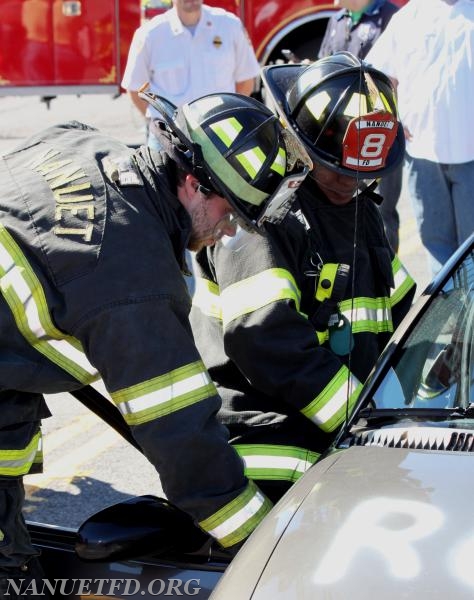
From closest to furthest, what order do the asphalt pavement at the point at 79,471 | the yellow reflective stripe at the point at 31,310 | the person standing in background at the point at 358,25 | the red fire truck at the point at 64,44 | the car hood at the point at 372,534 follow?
the car hood at the point at 372,534, the yellow reflective stripe at the point at 31,310, the asphalt pavement at the point at 79,471, the person standing in background at the point at 358,25, the red fire truck at the point at 64,44

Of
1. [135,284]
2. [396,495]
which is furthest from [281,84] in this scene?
[396,495]

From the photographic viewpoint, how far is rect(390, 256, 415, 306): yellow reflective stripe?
3463mm

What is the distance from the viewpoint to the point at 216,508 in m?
2.41

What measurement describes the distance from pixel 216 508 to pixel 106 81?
28.7 ft

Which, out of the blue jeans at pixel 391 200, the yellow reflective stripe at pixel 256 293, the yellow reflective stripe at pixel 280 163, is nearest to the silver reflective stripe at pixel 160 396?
the yellow reflective stripe at pixel 280 163

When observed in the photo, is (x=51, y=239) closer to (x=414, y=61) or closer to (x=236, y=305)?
(x=236, y=305)

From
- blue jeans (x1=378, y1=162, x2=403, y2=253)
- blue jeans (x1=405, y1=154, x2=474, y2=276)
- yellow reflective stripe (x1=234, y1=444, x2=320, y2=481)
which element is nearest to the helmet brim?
yellow reflective stripe (x1=234, y1=444, x2=320, y2=481)

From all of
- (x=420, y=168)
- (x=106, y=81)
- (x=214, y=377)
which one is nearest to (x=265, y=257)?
(x=214, y=377)

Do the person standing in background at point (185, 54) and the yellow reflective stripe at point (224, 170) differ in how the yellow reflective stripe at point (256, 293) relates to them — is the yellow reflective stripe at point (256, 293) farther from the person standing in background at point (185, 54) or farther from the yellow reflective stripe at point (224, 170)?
the person standing in background at point (185, 54)

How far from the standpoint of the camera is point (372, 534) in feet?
6.48

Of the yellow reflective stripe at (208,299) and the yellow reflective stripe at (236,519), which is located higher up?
the yellow reflective stripe at (208,299)

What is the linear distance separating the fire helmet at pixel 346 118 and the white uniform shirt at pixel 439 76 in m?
2.06

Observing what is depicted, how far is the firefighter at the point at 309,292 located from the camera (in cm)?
295

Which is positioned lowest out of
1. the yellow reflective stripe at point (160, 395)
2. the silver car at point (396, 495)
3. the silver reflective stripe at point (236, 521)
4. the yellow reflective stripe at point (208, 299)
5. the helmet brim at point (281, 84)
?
the silver reflective stripe at point (236, 521)
